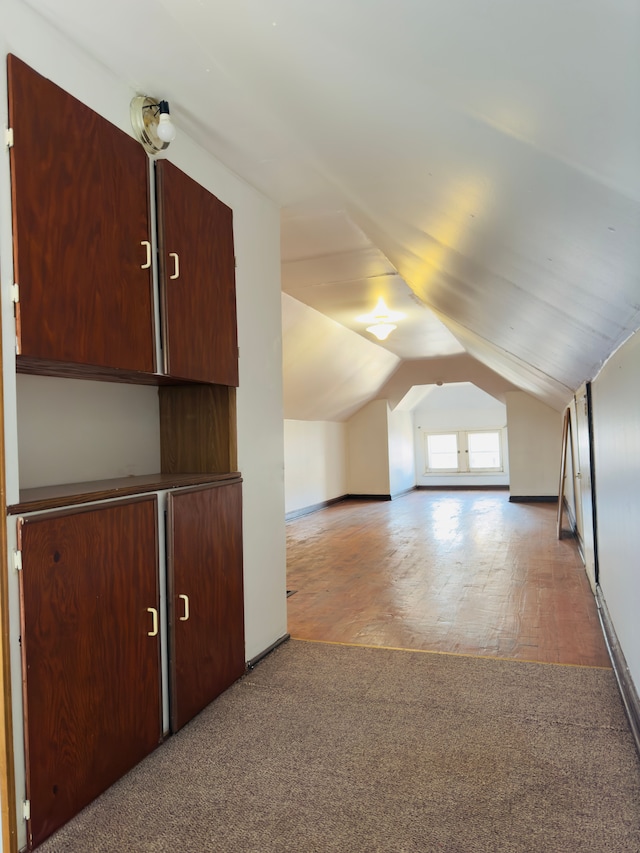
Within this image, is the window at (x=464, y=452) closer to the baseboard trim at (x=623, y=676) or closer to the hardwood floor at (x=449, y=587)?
the hardwood floor at (x=449, y=587)

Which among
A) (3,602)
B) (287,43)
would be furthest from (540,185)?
(3,602)

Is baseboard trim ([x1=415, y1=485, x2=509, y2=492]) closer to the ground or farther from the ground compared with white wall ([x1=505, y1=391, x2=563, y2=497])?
closer to the ground

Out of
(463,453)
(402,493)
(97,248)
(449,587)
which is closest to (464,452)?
(463,453)

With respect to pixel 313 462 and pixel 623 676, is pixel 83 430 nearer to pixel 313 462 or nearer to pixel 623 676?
pixel 623 676

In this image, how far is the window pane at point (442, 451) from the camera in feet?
44.7

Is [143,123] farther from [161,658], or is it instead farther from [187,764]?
[187,764]

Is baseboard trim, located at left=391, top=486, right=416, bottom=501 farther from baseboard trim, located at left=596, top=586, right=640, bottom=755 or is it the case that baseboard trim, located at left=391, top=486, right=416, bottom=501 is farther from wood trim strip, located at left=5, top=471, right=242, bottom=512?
wood trim strip, located at left=5, top=471, right=242, bottom=512

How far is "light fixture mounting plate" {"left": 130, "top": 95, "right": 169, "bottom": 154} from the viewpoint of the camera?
2248 millimetres

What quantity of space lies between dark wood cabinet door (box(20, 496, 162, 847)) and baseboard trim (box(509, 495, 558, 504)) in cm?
885

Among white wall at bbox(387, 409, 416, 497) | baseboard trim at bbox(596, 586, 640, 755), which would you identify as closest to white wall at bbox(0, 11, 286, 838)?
baseboard trim at bbox(596, 586, 640, 755)

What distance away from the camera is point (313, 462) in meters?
10.1

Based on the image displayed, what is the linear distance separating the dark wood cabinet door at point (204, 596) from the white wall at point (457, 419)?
10.7 metres

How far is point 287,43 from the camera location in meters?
1.67

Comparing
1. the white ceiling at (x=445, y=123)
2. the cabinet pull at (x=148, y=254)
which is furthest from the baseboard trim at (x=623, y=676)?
the cabinet pull at (x=148, y=254)
